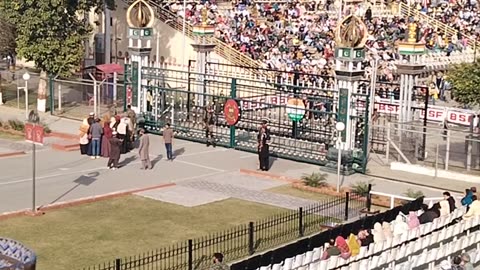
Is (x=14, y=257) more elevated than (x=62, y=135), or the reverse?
(x=14, y=257)

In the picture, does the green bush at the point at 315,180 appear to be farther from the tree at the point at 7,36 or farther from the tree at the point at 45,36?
the tree at the point at 7,36

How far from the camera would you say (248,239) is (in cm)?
1730

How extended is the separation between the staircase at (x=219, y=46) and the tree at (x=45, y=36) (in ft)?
23.7

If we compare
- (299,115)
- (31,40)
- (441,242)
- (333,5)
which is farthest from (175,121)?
(333,5)

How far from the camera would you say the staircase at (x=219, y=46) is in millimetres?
41125

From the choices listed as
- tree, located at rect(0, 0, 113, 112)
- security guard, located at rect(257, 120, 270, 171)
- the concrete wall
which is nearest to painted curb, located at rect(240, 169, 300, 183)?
security guard, located at rect(257, 120, 270, 171)

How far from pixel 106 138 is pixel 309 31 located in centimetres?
2278

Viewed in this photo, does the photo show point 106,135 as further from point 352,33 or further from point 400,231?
point 400,231

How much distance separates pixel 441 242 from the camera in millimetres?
16016

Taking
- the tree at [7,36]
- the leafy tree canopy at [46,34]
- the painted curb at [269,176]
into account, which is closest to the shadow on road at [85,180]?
the painted curb at [269,176]

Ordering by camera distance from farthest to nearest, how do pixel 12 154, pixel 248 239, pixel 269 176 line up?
pixel 12 154
pixel 269 176
pixel 248 239

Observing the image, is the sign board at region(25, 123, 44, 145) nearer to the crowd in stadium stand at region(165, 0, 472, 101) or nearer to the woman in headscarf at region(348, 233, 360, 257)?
the woman in headscarf at region(348, 233, 360, 257)

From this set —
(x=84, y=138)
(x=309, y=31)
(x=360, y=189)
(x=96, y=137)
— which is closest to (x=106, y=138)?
(x=96, y=137)

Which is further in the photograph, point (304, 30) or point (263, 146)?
A: point (304, 30)
